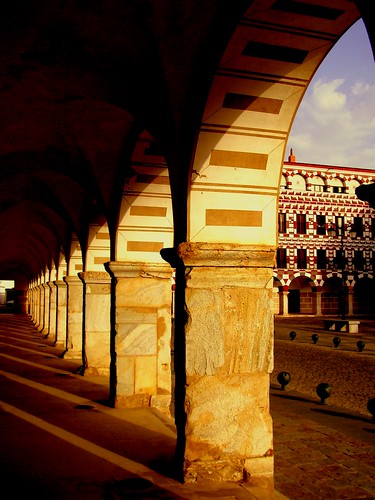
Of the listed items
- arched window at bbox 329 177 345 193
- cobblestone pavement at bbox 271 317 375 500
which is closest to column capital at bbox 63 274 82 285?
cobblestone pavement at bbox 271 317 375 500

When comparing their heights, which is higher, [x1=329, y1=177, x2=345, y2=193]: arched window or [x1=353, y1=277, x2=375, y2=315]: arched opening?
[x1=329, y1=177, x2=345, y2=193]: arched window

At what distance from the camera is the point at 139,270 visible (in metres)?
7.27

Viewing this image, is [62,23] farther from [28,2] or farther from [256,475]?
[256,475]

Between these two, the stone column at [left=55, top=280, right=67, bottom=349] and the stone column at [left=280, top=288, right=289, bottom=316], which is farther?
the stone column at [left=280, top=288, right=289, bottom=316]

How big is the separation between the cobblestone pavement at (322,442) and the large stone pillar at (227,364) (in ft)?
2.28

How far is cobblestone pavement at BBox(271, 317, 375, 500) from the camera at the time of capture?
482cm

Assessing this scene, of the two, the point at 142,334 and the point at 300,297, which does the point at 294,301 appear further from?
the point at 142,334

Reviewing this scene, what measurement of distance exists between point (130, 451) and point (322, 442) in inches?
101

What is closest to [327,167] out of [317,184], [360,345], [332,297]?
[317,184]

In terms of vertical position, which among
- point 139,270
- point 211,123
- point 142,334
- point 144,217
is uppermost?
point 211,123

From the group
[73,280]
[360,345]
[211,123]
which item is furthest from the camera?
[360,345]

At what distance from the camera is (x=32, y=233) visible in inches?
790

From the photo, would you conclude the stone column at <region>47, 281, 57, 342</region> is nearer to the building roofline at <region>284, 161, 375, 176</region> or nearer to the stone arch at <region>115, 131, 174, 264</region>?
the stone arch at <region>115, 131, 174, 264</region>

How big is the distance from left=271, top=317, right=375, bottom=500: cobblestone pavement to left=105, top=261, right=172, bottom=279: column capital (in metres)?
2.72
